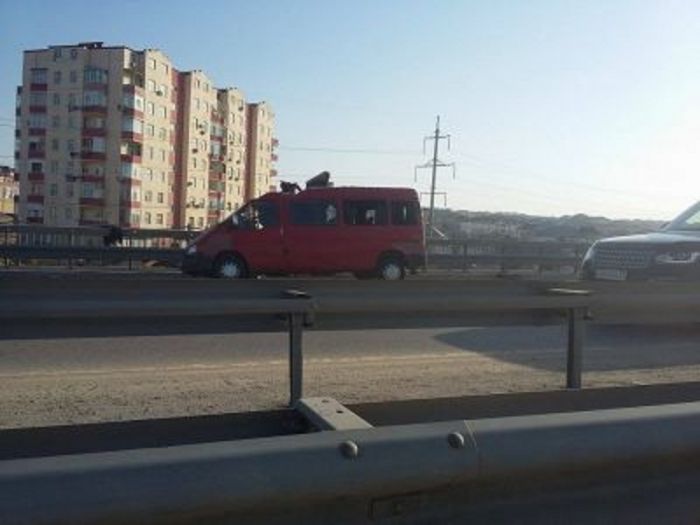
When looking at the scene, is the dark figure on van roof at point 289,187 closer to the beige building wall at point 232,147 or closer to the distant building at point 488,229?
the distant building at point 488,229

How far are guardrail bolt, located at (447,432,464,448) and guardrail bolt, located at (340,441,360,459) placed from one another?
292 mm

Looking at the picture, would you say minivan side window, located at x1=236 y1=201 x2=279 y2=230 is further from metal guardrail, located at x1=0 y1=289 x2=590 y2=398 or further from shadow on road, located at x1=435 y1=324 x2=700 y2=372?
metal guardrail, located at x1=0 y1=289 x2=590 y2=398

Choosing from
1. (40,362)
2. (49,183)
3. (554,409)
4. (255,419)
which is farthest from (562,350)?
(49,183)

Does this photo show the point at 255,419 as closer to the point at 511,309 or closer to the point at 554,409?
the point at 554,409

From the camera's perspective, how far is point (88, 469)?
2.33 metres

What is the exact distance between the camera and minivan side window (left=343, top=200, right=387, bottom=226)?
2114 centimetres

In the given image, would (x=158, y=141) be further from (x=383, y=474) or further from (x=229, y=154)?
(x=383, y=474)

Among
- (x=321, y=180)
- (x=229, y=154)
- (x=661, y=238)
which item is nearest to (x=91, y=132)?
(x=229, y=154)

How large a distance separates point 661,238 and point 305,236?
10.5 metres

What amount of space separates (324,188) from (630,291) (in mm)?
15263

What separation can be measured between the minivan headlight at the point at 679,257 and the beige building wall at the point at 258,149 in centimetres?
12965

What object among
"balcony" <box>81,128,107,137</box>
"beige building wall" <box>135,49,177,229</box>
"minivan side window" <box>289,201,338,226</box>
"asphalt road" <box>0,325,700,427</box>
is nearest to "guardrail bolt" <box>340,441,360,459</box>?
"asphalt road" <box>0,325,700,427</box>

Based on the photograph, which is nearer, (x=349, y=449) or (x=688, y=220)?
(x=349, y=449)

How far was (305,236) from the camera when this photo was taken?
68.5 feet
